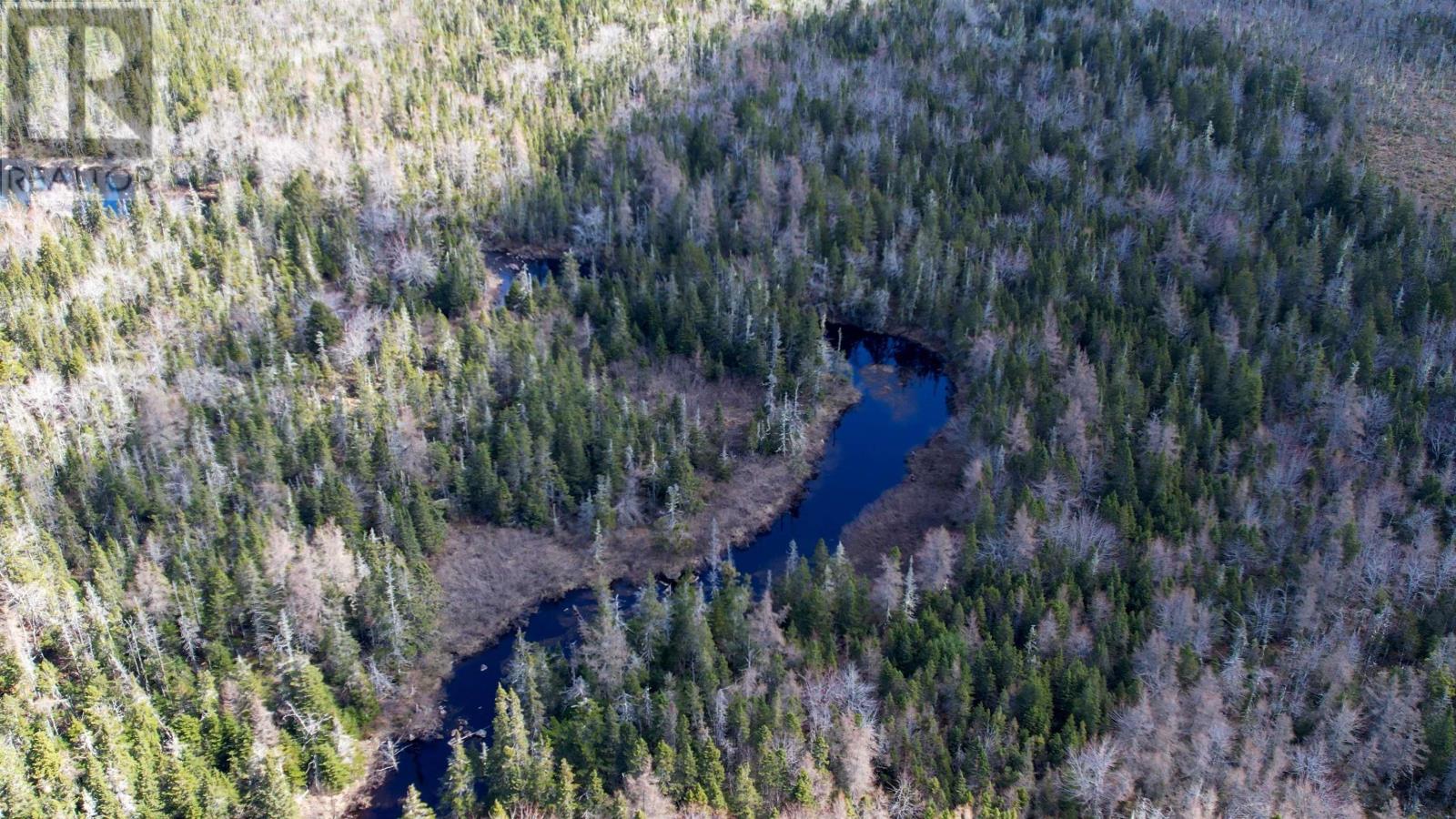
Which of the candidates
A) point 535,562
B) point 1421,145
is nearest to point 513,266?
point 535,562

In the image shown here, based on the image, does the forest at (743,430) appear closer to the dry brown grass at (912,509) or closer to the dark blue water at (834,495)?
the dry brown grass at (912,509)

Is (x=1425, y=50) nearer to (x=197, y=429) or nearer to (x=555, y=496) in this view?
(x=555, y=496)

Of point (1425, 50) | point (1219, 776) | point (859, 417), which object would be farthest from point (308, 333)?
point (1425, 50)

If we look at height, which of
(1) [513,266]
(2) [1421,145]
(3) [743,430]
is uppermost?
(2) [1421,145]

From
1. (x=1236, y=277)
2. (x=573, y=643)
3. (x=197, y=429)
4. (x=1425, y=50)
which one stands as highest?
(x=1425, y=50)

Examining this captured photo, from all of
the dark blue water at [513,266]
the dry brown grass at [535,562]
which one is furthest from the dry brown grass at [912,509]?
the dark blue water at [513,266]

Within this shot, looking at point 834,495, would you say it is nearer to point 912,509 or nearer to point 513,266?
point 912,509

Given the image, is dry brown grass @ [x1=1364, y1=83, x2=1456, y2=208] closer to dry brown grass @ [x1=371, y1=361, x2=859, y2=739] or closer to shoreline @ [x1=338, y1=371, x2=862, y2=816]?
shoreline @ [x1=338, y1=371, x2=862, y2=816]
